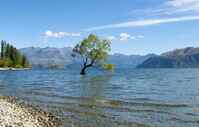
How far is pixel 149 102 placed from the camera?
40.5 meters

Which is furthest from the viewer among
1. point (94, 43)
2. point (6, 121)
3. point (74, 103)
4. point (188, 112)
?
point (94, 43)

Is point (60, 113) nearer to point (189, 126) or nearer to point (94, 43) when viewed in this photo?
point (189, 126)

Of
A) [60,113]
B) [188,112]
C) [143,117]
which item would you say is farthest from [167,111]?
[60,113]

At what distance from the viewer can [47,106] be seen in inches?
1444

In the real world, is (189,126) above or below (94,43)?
below

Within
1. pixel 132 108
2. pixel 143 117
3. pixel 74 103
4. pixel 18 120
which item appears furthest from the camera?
pixel 74 103

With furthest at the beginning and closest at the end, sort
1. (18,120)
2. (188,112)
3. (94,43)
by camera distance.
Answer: (94,43) < (188,112) < (18,120)

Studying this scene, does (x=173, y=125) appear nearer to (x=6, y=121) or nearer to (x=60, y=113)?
(x=60, y=113)

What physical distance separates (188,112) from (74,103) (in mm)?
12889

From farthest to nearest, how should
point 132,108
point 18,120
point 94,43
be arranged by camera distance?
point 94,43
point 132,108
point 18,120

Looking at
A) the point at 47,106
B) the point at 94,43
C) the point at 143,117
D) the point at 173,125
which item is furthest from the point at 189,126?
A: the point at 94,43

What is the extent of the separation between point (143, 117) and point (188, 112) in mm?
5528

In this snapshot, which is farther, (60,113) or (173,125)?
(60,113)

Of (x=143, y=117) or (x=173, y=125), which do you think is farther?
(x=143, y=117)
